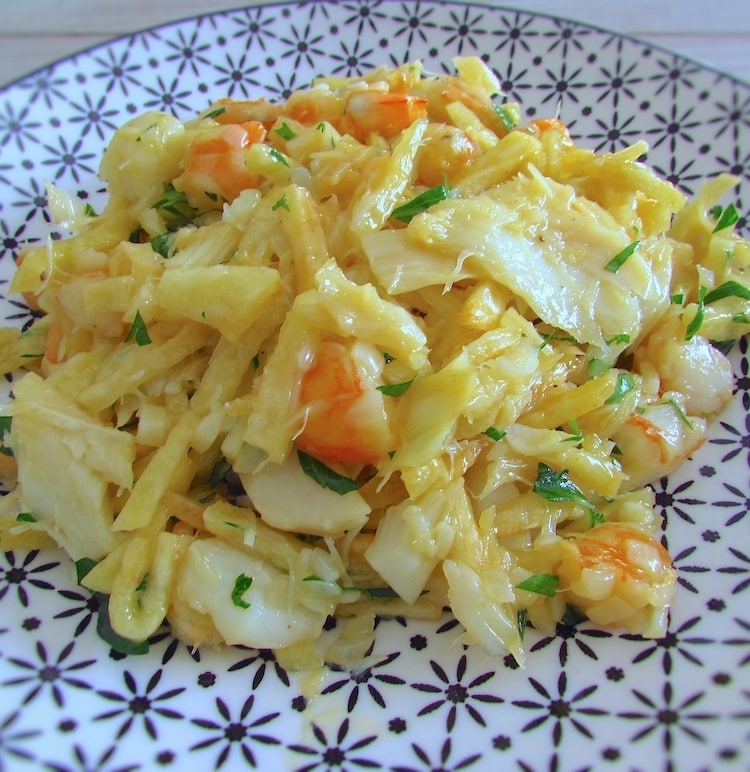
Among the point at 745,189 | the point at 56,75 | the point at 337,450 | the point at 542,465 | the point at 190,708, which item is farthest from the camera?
the point at 56,75

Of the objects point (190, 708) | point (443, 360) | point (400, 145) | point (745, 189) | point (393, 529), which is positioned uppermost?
point (400, 145)

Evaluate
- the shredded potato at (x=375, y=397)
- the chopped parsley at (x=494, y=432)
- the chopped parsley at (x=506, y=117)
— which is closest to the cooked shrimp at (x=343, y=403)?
the shredded potato at (x=375, y=397)

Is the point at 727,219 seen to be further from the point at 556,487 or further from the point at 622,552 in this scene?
the point at 622,552

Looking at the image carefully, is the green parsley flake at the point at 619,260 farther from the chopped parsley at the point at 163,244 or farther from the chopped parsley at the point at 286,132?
the chopped parsley at the point at 163,244

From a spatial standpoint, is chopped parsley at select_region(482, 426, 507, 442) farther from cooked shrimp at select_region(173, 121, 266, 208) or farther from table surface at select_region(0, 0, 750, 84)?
table surface at select_region(0, 0, 750, 84)

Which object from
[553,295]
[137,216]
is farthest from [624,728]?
[137,216]

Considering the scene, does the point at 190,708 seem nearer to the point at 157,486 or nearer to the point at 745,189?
the point at 157,486

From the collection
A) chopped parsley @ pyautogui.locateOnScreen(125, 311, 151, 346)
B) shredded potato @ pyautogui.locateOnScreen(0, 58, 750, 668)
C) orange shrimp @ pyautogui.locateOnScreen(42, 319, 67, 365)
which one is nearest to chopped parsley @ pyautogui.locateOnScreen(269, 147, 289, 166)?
shredded potato @ pyautogui.locateOnScreen(0, 58, 750, 668)
